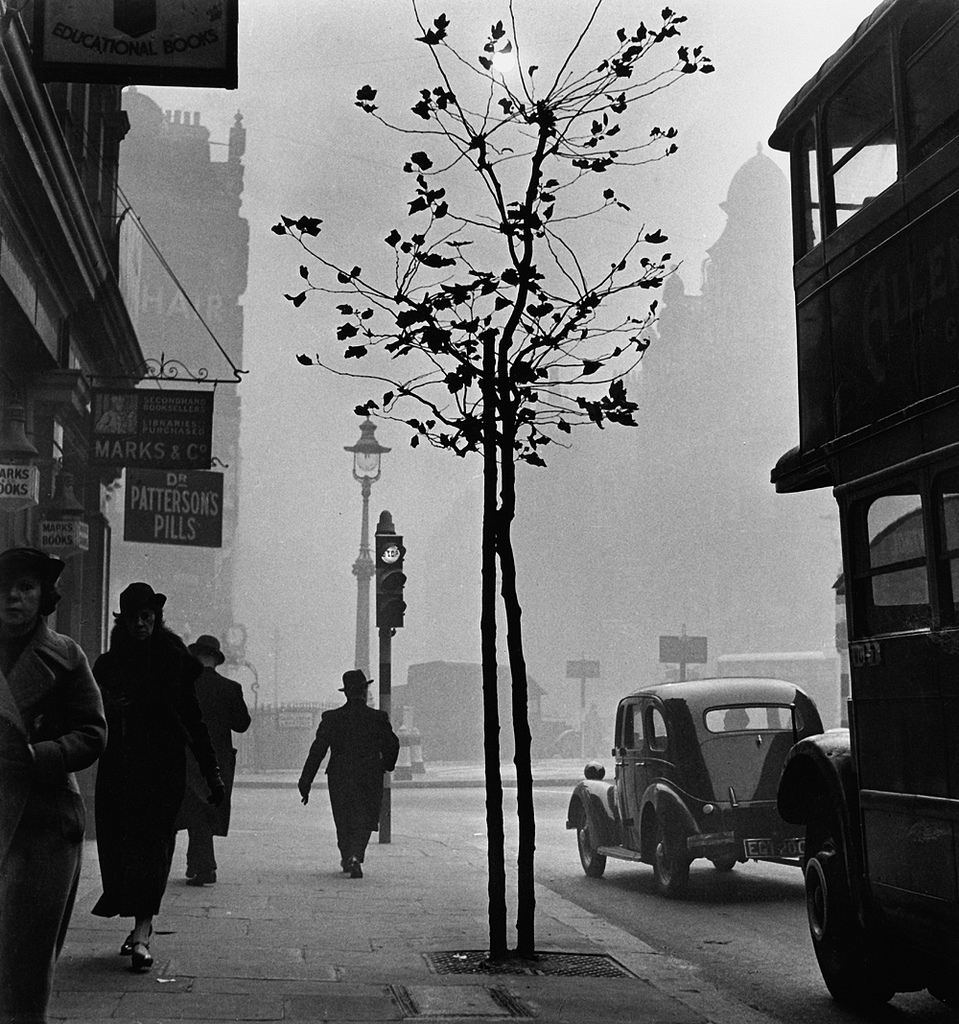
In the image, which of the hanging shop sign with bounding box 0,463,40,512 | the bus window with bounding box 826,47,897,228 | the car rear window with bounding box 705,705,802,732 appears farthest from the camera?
the car rear window with bounding box 705,705,802,732

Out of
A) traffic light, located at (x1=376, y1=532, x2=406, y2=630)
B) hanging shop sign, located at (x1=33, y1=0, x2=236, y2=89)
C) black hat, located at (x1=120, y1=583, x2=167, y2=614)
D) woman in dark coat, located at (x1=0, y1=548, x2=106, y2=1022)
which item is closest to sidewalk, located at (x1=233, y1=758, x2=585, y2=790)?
traffic light, located at (x1=376, y1=532, x2=406, y2=630)

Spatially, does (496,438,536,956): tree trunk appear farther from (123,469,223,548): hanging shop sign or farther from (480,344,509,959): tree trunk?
(123,469,223,548): hanging shop sign

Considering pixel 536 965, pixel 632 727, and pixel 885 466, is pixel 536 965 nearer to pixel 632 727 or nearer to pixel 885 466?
pixel 885 466

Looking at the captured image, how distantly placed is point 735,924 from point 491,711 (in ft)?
12.4

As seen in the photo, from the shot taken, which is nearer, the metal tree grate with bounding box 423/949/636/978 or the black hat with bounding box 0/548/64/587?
the black hat with bounding box 0/548/64/587

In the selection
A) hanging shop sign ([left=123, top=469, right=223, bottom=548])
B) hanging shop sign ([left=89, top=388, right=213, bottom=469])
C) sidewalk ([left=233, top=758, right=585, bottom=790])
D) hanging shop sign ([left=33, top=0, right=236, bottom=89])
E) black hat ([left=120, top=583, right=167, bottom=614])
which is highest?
hanging shop sign ([left=33, top=0, right=236, bottom=89])

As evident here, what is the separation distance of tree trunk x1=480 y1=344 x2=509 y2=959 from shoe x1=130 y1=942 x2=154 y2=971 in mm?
1858

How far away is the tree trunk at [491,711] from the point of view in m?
8.21

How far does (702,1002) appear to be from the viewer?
23.9 feet

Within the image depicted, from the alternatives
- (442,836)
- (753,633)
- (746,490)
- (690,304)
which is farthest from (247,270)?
(442,836)

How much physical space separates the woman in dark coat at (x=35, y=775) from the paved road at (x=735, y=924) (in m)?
4.10

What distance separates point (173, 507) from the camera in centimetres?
1625

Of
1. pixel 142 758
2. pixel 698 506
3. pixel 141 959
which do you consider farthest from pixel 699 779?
pixel 698 506

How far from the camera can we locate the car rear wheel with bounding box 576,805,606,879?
14688 millimetres
